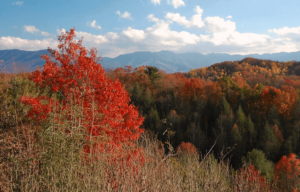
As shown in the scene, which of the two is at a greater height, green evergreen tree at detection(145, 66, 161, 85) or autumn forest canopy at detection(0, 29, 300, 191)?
green evergreen tree at detection(145, 66, 161, 85)

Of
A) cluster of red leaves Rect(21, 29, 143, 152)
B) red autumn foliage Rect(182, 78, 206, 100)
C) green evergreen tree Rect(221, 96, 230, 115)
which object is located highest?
cluster of red leaves Rect(21, 29, 143, 152)

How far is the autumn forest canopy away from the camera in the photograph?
3.61 metres

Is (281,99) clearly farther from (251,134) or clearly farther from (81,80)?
(81,80)

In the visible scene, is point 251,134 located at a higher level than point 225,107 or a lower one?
lower

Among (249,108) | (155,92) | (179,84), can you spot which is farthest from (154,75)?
(249,108)

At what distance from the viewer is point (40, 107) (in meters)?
8.68

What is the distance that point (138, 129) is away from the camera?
11359 millimetres

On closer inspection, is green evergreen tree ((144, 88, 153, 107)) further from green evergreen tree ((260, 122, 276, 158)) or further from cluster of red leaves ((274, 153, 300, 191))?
cluster of red leaves ((274, 153, 300, 191))

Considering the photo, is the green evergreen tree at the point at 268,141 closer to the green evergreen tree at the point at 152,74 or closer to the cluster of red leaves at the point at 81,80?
the green evergreen tree at the point at 152,74

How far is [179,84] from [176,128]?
1345 centimetres

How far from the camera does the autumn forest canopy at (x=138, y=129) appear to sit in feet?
11.8

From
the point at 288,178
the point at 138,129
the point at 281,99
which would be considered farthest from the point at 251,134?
the point at 138,129

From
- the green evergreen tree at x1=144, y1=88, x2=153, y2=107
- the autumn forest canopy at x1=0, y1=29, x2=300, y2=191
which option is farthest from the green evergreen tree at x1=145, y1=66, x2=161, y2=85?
the green evergreen tree at x1=144, y1=88, x2=153, y2=107

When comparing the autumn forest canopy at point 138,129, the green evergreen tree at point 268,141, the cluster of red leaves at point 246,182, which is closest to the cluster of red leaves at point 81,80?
the autumn forest canopy at point 138,129
